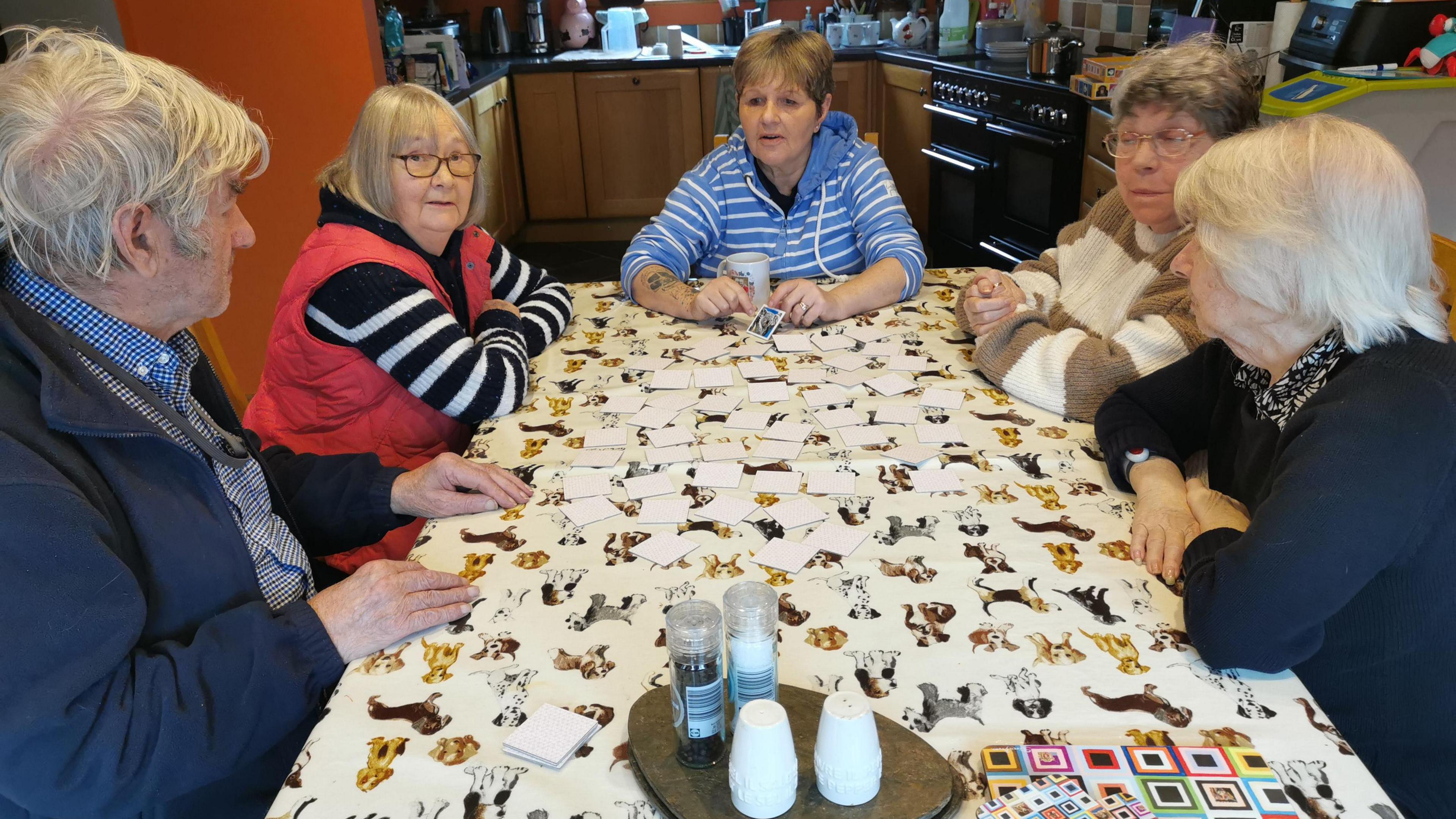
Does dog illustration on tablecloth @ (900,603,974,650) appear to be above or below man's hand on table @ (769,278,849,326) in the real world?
below

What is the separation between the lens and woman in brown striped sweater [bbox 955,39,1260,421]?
158 centimetres

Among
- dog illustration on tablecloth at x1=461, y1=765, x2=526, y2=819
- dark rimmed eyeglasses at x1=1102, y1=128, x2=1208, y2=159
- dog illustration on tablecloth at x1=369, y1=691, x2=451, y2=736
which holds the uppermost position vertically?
dark rimmed eyeglasses at x1=1102, y1=128, x2=1208, y2=159

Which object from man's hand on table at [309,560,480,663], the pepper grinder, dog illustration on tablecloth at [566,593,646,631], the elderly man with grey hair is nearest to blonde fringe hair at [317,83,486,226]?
the elderly man with grey hair

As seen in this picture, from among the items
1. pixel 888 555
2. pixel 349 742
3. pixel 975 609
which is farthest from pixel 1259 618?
pixel 349 742

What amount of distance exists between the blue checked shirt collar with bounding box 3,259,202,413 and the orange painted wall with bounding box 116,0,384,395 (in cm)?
211

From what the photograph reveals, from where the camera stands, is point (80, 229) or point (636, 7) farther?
point (636, 7)

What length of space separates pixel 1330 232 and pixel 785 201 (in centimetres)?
150

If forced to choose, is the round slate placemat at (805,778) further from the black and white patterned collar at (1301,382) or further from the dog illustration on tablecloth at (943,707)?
the black and white patterned collar at (1301,382)

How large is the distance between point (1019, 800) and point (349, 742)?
62cm

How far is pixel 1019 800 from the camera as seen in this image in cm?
83

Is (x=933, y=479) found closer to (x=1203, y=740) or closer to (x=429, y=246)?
(x=1203, y=740)

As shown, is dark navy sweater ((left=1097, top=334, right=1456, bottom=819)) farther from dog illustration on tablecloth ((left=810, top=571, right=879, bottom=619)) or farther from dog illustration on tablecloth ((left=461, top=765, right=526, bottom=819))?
dog illustration on tablecloth ((left=461, top=765, right=526, bottom=819))

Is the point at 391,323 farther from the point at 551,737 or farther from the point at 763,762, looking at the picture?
the point at 763,762

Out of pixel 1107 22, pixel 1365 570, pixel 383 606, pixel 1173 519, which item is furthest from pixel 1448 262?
pixel 1107 22
